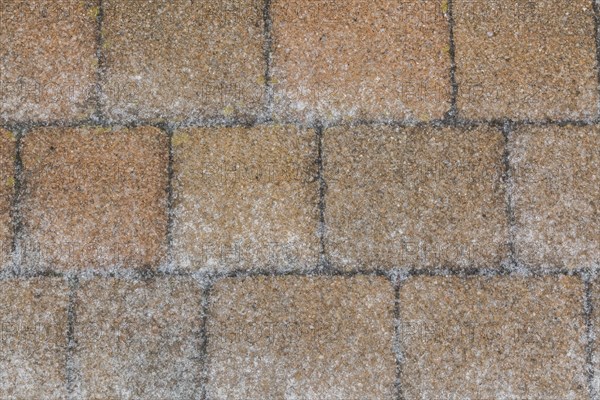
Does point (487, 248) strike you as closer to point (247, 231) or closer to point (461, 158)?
point (461, 158)

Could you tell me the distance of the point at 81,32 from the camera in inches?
65.4

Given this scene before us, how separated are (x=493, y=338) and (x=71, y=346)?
1032mm

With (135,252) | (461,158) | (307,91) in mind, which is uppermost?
(307,91)

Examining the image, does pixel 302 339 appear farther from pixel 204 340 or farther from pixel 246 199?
pixel 246 199

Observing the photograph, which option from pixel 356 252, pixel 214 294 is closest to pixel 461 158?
pixel 356 252

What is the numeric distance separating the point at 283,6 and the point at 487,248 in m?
0.80

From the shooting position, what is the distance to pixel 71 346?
5.19ft

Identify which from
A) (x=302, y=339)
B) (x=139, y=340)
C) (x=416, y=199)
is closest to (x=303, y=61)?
(x=416, y=199)

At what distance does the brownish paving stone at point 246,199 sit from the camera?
5.25ft

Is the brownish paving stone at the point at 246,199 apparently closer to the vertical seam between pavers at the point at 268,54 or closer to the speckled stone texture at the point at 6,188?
the vertical seam between pavers at the point at 268,54

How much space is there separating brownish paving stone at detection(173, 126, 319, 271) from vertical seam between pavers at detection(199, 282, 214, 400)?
0.07 metres

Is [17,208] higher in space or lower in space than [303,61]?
lower

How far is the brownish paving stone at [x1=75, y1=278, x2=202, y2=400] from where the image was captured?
1.57 meters

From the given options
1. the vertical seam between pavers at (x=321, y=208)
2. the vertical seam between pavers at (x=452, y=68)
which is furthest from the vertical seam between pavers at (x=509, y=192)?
the vertical seam between pavers at (x=321, y=208)
